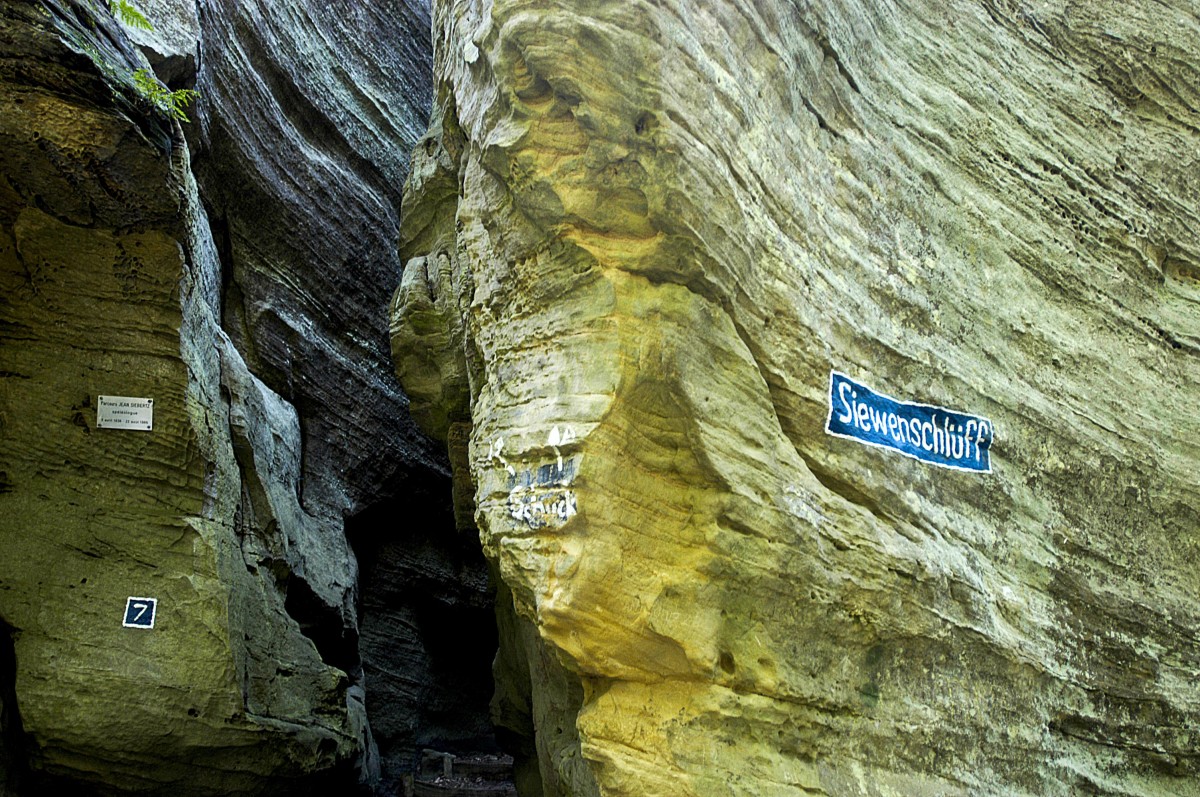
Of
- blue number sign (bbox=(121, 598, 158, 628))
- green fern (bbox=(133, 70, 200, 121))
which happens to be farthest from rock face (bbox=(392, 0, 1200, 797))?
blue number sign (bbox=(121, 598, 158, 628))

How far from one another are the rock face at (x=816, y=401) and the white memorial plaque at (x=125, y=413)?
223 centimetres

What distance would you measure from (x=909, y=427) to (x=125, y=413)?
510cm

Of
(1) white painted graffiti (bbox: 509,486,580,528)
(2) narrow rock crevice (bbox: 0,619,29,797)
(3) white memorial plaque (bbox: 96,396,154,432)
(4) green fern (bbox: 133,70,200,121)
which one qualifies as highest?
(4) green fern (bbox: 133,70,200,121)

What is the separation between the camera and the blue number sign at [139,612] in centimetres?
663

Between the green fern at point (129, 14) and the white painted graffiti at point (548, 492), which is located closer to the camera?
the white painted graffiti at point (548, 492)

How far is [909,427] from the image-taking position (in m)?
5.50

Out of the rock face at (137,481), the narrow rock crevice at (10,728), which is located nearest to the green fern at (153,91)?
the rock face at (137,481)

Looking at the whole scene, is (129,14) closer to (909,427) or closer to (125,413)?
(125,413)

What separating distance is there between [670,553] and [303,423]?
6.60 metres

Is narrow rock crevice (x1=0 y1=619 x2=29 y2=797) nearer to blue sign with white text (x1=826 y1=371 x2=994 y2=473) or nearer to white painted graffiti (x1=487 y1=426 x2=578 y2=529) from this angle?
white painted graffiti (x1=487 y1=426 x2=578 y2=529)

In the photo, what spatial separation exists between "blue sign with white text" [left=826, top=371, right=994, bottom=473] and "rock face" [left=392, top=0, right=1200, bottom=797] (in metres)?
0.09

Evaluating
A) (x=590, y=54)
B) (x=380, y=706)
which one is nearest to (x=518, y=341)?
(x=590, y=54)

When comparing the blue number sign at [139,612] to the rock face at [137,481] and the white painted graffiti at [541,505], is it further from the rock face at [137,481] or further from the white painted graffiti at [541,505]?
the white painted graffiti at [541,505]

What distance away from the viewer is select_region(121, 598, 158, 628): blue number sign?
21.8 feet
